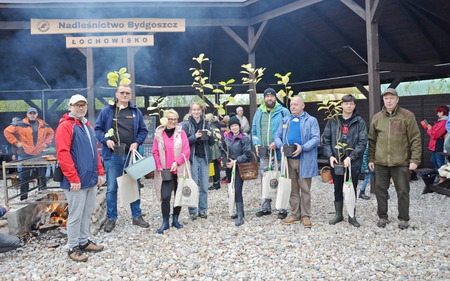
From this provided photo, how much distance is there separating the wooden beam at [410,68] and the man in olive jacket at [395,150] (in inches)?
88.0

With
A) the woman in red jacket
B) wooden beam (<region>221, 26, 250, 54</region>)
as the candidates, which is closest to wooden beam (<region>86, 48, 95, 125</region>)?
wooden beam (<region>221, 26, 250, 54</region>)

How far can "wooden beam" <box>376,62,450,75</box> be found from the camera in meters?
6.81

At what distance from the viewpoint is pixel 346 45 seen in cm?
1033

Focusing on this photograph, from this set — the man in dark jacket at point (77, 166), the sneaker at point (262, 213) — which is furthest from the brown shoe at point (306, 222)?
the man in dark jacket at point (77, 166)

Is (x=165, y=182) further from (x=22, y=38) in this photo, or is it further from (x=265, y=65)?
(x=265, y=65)

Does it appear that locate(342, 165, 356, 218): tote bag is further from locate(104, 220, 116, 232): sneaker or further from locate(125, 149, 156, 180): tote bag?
locate(104, 220, 116, 232): sneaker

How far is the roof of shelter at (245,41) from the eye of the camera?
8172mm

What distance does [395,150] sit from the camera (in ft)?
15.3

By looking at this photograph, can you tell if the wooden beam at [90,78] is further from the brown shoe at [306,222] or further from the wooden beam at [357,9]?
the brown shoe at [306,222]

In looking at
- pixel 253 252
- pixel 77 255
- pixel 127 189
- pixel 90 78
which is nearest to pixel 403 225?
pixel 253 252

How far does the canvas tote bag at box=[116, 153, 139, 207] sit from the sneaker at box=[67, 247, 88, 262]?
0.86 metres

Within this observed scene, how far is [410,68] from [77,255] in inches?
268

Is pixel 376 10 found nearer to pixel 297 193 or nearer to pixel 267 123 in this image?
pixel 267 123

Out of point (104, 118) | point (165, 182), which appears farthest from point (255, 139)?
point (104, 118)
